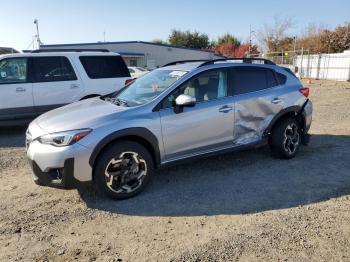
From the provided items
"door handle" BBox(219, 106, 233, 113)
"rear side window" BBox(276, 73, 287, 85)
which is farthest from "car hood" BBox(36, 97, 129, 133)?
"rear side window" BBox(276, 73, 287, 85)

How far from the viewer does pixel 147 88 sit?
526 cm

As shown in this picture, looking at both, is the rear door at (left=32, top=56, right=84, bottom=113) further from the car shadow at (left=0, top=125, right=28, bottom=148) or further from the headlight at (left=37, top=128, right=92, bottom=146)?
the headlight at (left=37, top=128, right=92, bottom=146)

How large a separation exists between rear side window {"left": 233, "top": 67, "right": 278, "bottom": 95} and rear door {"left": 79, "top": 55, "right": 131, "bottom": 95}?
4351 millimetres

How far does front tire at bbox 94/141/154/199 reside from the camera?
4281 millimetres

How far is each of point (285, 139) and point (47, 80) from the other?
556 centimetres

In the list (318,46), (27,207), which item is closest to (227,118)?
(27,207)

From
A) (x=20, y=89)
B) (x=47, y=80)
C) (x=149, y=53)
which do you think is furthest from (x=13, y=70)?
(x=149, y=53)

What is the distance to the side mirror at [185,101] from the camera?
460 centimetres

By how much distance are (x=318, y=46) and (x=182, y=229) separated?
137 feet

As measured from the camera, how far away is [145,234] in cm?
372

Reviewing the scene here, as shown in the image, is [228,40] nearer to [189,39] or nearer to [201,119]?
[189,39]

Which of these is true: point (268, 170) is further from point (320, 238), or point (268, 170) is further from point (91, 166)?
point (91, 166)

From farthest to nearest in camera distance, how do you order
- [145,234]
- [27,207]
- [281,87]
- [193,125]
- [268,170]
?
1. [281,87]
2. [268,170]
3. [193,125]
4. [27,207]
5. [145,234]

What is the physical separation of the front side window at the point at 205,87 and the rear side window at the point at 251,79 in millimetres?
221
